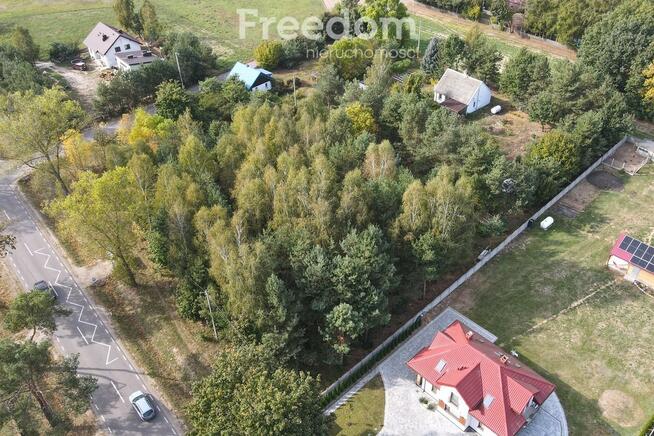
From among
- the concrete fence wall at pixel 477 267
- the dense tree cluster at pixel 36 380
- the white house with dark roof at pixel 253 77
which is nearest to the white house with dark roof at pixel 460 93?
the concrete fence wall at pixel 477 267

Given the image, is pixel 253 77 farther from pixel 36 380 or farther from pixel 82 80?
pixel 36 380

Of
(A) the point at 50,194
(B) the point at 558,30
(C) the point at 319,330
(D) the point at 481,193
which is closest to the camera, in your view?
(C) the point at 319,330

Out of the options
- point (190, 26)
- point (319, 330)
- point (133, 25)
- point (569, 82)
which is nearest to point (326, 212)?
point (319, 330)

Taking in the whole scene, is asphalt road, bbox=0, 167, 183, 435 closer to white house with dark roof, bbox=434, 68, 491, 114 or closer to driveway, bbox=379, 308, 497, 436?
driveway, bbox=379, 308, 497, 436

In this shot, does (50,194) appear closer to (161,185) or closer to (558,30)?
(161,185)

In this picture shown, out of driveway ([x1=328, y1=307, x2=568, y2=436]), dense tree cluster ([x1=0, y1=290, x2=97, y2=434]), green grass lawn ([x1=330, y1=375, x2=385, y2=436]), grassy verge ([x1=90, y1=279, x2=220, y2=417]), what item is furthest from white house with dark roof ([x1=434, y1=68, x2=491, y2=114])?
dense tree cluster ([x1=0, y1=290, x2=97, y2=434])

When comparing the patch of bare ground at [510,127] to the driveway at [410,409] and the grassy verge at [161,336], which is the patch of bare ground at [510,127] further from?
the grassy verge at [161,336]

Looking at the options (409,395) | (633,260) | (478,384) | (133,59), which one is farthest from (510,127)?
(133,59)
